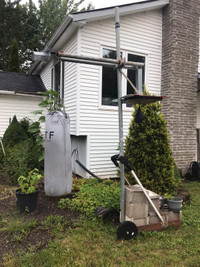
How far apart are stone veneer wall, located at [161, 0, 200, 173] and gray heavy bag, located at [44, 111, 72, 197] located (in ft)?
13.4

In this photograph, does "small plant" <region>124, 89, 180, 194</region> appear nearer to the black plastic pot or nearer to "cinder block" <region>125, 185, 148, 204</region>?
"cinder block" <region>125, 185, 148, 204</region>

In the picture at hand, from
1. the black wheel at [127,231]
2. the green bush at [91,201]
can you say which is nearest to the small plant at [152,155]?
the green bush at [91,201]

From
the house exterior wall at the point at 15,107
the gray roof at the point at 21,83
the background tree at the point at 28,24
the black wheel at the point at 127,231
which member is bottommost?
the black wheel at the point at 127,231

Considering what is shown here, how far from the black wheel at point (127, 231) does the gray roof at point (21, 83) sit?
7715 mm

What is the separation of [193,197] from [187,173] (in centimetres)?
215

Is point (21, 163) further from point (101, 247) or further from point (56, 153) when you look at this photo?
point (101, 247)

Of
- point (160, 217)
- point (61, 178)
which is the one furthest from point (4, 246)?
point (160, 217)

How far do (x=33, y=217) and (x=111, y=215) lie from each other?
1.28 metres

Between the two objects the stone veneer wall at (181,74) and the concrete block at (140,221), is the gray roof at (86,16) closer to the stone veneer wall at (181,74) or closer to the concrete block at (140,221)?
the stone veneer wall at (181,74)

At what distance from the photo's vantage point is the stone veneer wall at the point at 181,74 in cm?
664

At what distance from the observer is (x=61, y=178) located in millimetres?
3645

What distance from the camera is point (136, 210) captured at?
2945 millimetres

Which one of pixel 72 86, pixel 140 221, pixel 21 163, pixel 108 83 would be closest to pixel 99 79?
pixel 108 83

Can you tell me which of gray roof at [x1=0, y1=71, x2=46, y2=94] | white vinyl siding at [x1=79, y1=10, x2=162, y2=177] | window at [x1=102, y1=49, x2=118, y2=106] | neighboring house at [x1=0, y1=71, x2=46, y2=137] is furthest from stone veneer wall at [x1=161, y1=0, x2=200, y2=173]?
gray roof at [x1=0, y1=71, x2=46, y2=94]
